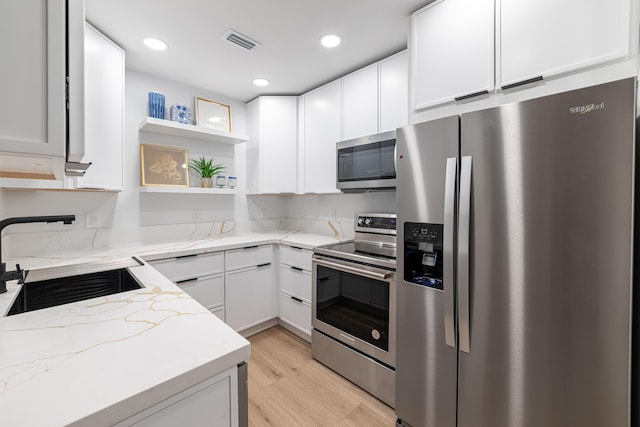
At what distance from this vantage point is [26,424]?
0.45m

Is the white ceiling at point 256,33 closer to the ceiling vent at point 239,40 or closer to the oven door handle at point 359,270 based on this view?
the ceiling vent at point 239,40

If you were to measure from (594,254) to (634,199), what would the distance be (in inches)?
8.7

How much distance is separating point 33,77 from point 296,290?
2263mm

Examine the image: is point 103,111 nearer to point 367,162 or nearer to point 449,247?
point 367,162

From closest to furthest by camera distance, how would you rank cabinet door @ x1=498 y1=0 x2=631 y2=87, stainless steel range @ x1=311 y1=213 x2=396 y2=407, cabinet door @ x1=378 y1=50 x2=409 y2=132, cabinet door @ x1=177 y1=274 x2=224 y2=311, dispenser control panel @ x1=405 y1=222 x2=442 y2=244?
cabinet door @ x1=498 y1=0 x2=631 y2=87
dispenser control panel @ x1=405 y1=222 x2=442 y2=244
stainless steel range @ x1=311 y1=213 x2=396 y2=407
cabinet door @ x1=378 y1=50 x2=409 y2=132
cabinet door @ x1=177 y1=274 x2=224 y2=311

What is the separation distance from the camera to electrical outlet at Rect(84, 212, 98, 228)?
2.25m

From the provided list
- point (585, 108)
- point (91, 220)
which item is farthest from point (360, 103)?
point (91, 220)

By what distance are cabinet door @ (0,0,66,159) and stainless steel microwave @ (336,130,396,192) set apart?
176cm

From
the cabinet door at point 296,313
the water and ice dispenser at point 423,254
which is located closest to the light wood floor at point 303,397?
the cabinet door at point 296,313

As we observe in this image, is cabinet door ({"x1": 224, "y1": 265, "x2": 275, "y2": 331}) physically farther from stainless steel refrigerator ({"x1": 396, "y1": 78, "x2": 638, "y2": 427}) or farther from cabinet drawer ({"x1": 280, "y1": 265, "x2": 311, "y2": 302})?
stainless steel refrigerator ({"x1": 396, "y1": 78, "x2": 638, "y2": 427})

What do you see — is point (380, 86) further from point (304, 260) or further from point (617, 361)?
point (617, 361)

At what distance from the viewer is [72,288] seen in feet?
4.65

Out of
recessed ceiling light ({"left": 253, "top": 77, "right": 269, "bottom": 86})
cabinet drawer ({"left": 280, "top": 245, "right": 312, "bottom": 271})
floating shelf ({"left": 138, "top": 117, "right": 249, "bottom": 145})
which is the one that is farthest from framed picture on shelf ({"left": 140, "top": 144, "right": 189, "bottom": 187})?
cabinet drawer ({"left": 280, "top": 245, "right": 312, "bottom": 271})

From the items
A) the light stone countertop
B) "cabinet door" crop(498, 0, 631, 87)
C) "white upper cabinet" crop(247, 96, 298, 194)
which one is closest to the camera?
the light stone countertop
